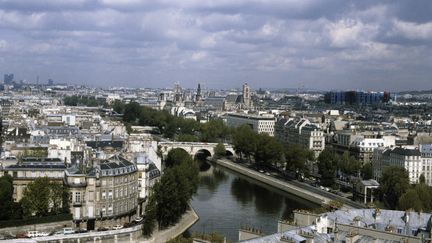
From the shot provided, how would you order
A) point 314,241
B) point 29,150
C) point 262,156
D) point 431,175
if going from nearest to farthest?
1. point 314,241
2. point 29,150
3. point 431,175
4. point 262,156

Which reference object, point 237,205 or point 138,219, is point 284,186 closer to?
point 237,205

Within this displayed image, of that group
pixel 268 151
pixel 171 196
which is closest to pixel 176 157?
pixel 268 151

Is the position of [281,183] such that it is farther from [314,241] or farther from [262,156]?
[314,241]

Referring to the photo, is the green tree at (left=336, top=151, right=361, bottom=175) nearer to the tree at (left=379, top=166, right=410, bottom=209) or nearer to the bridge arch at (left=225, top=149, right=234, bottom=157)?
the tree at (left=379, top=166, right=410, bottom=209)

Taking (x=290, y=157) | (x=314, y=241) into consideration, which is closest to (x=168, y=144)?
→ (x=290, y=157)

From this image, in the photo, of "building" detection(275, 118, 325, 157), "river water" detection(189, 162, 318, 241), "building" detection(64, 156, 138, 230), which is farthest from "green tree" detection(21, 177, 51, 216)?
"building" detection(275, 118, 325, 157)
